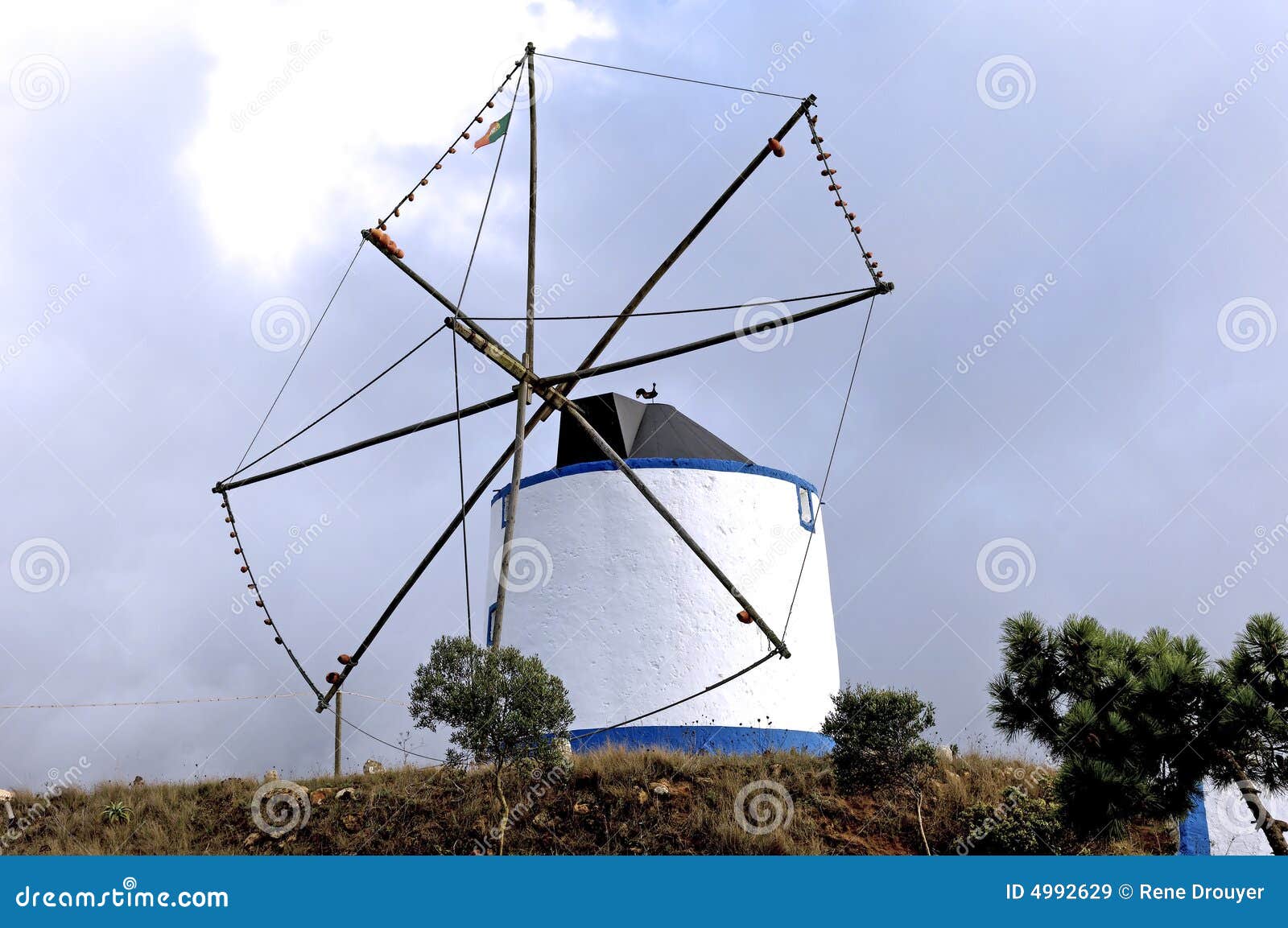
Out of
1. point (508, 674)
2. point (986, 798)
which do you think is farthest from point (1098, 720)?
point (508, 674)

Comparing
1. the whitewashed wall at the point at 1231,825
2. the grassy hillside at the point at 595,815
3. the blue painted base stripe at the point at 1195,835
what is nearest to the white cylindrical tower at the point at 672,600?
the grassy hillside at the point at 595,815

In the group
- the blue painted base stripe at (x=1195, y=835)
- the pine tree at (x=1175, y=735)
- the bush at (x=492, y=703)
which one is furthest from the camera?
the blue painted base stripe at (x=1195, y=835)

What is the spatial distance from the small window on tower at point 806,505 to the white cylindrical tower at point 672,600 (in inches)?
1.2

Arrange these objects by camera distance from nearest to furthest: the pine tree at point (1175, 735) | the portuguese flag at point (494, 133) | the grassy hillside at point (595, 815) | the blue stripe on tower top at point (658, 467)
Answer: the pine tree at point (1175, 735), the grassy hillside at point (595, 815), the portuguese flag at point (494, 133), the blue stripe on tower top at point (658, 467)

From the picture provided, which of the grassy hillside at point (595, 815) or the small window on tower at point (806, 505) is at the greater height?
the small window on tower at point (806, 505)

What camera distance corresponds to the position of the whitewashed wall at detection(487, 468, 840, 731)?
1684cm

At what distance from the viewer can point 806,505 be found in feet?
64.0

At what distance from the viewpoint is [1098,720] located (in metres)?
10.2

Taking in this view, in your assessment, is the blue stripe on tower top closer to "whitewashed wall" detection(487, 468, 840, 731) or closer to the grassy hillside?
"whitewashed wall" detection(487, 468, 840, 731)

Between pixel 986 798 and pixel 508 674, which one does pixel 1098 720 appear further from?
pixel 508 674

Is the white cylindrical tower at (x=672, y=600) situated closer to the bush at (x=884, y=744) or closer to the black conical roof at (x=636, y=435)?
the black conical roof at (x=636, y=435)

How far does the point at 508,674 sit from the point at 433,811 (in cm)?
356

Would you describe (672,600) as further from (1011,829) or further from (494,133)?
(494,133)

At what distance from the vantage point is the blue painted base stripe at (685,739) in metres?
16.4
